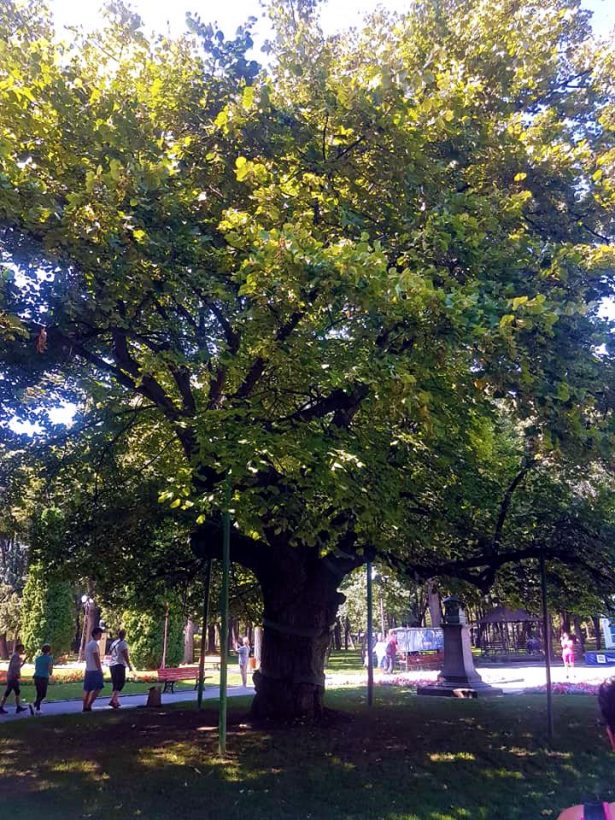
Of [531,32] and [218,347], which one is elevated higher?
[531,32]

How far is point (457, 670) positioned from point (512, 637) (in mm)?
37224

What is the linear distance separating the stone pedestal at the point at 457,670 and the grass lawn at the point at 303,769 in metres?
5.67

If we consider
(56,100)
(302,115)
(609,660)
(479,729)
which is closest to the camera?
(56,100)

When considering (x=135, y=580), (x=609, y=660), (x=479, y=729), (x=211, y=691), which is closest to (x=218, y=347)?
(x=135, y=580)

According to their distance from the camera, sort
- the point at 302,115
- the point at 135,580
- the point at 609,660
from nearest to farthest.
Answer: the point at 302,115 < the point at 135,580 < the point at 609,660

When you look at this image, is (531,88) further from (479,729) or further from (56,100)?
(479,729)

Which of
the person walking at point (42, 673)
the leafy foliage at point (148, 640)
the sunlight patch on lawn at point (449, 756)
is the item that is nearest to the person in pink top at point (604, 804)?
the sunlight patch on lawn at point (449, 756)

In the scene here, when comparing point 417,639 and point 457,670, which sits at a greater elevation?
point 457,670

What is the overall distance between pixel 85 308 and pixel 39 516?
733 cm

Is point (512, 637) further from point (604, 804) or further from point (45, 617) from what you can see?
point (604, 804)

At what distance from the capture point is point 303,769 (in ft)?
24.1

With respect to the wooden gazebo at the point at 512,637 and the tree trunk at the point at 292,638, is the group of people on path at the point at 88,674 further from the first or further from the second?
the wooden gazebo at the point at 512,637

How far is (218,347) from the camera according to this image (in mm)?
9344

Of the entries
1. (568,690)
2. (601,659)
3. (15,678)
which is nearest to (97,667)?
(15,678)
